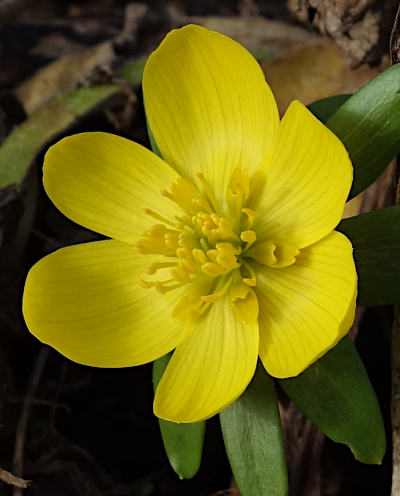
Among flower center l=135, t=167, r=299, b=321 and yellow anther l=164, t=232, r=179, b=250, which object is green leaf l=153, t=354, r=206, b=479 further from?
yellow anther l=164, t=232, r=179, b=250

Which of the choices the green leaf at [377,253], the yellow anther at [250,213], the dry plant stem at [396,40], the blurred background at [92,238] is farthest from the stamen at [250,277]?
the dry plant stem at [396,40]

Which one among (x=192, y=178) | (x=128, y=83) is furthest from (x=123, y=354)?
(x=128, y=83)

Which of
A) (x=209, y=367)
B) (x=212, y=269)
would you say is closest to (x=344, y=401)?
(x=209, y=367)

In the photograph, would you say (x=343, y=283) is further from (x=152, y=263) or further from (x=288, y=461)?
(x=288, y=461)

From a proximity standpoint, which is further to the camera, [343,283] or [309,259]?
[309,259]

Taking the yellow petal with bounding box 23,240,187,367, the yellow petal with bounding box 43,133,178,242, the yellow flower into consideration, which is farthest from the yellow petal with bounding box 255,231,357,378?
the yellow petal with bounding box 43,133,178,242

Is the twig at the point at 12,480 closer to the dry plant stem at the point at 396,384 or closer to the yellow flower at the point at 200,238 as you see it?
the yellow flower at the point at 200,238

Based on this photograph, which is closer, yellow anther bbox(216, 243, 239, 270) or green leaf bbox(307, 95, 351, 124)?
yellow anther bbox(216, 243, 239, 270)
